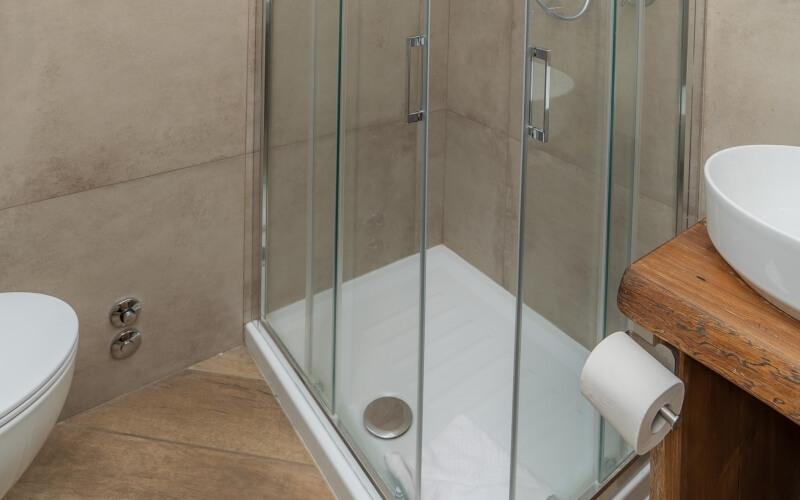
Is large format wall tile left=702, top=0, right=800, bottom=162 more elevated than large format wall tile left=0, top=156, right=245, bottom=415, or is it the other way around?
large format wall tile left=702, top=0, right=800, bottom=162

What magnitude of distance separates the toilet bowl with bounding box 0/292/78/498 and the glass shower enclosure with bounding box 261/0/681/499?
0.56m

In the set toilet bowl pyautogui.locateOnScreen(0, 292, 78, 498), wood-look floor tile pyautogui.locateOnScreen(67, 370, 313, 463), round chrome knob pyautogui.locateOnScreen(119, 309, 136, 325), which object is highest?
toilet bowl pyautogui.locateOnScreen(0, 292, 78, 498)

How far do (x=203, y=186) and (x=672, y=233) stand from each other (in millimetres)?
1145

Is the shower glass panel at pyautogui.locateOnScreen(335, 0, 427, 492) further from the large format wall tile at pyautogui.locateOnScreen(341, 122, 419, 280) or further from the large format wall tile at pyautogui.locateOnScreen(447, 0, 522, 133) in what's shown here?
the large format wall tile at pyautogui.locateOnScreen(447, 0, 522, 133)

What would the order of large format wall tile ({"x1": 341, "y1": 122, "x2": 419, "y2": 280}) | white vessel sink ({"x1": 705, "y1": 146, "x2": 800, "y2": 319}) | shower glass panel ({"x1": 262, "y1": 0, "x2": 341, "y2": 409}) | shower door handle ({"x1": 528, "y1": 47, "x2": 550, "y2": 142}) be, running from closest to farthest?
white vessel sink ({"x1": 705, "y1": 146, "x2": 800, "y2": 319}) < shower door handle ({"x1": 528, "y1": 47, "x2": 550, "y2": 142}) < large format wall tile ({"x1": 341, "y1": 122, "x2": 419, "y2": 280}) < shower glass panel ({"x1": 262, "y1": 0, "x2": 341, "y2": 409})

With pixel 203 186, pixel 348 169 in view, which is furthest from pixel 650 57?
pixel 203 186

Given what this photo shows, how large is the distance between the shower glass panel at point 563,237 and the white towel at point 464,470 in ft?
0.07

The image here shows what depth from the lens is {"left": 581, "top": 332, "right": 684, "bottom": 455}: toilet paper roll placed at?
984mm

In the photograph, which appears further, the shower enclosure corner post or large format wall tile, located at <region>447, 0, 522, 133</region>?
large format wall tile, located at <region>447, 0, 522, 133</region>

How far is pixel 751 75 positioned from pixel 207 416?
4.88 feet

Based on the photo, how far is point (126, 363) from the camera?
6.32ft

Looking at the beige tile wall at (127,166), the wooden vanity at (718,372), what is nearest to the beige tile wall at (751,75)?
the wooden vanity at (718,372)

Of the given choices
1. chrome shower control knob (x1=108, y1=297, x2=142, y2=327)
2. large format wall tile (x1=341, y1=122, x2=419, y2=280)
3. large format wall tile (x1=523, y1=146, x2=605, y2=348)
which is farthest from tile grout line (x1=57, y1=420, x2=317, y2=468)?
large format wall tile (x1=523, y1=146, x2=605, y2=348)

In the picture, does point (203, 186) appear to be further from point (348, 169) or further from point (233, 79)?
point (348, 169)
